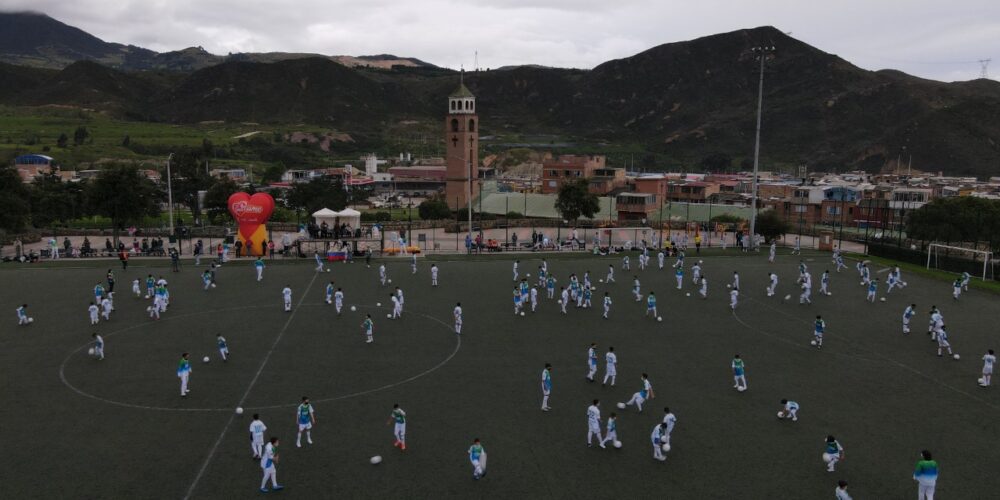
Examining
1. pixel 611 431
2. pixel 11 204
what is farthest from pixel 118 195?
pixel 611 431

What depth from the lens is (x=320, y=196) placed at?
69.6 m

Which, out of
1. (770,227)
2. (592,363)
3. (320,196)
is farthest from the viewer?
(320,196)

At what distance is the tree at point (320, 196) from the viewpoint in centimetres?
6862

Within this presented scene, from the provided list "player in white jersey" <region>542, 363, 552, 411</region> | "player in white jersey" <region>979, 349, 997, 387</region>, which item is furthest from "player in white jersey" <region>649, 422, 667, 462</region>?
"player in white jersey" <region>979, 349, 997, 387</region>

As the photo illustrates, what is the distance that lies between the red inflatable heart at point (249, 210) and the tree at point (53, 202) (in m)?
29.4

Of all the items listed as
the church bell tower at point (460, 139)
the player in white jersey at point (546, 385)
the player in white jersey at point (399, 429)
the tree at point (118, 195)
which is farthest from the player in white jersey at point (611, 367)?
the church bell tower at point (460, 139)

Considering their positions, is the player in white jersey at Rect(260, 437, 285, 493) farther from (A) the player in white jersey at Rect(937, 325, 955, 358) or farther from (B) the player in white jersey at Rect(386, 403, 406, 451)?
(A) the player in white jersey at Rect(937, 325, 955, 358)

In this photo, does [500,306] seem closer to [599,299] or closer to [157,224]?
[599,299]

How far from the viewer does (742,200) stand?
295 feet

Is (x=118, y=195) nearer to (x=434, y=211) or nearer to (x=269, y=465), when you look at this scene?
(x=434, y=211)

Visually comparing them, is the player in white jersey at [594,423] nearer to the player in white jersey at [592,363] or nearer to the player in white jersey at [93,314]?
the player in white jersey at [592,363]

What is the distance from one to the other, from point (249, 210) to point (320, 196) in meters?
28.1

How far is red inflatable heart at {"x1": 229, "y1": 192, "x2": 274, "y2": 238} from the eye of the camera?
41756mm

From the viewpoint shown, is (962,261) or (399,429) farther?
(962,261)
